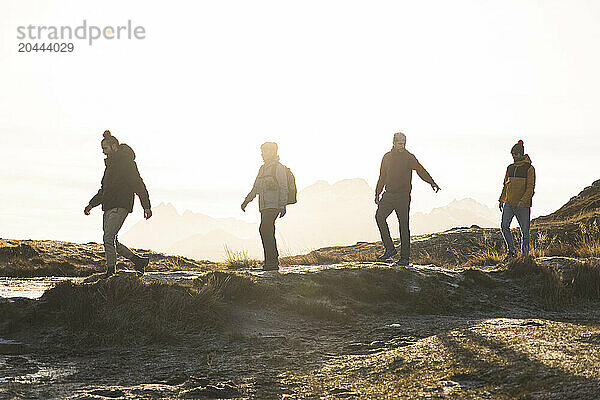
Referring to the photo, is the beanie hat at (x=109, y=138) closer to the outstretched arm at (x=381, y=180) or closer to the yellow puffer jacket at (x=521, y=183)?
the outstretched arm at (x=381, y=180)

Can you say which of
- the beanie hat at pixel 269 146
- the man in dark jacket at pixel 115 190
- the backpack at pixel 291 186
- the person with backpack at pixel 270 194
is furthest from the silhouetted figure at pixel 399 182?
the man in dark jacket at pixel 115 190

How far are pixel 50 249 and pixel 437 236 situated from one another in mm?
12184

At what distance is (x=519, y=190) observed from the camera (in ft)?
34.6

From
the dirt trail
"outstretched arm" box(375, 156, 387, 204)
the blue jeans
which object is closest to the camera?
the dirt trail

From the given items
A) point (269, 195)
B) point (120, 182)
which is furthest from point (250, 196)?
point (120, 182)

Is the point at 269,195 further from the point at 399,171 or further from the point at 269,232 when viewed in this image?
the point at 399,171

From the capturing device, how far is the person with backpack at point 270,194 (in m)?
9.26

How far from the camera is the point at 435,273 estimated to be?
30.8 ft

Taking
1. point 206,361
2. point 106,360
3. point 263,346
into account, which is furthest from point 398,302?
point 106,360

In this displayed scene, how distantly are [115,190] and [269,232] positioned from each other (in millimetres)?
2685

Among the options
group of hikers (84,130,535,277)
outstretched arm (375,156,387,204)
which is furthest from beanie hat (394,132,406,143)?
outstretched arm (375,156,387,204)

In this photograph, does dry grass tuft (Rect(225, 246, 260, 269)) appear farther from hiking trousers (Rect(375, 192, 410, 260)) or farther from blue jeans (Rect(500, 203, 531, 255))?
blue jeans (Rect(500, 203, 531, 255))

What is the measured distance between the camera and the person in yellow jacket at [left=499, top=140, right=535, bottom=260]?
1045 centimetres

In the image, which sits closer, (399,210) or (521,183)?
(399,210)
